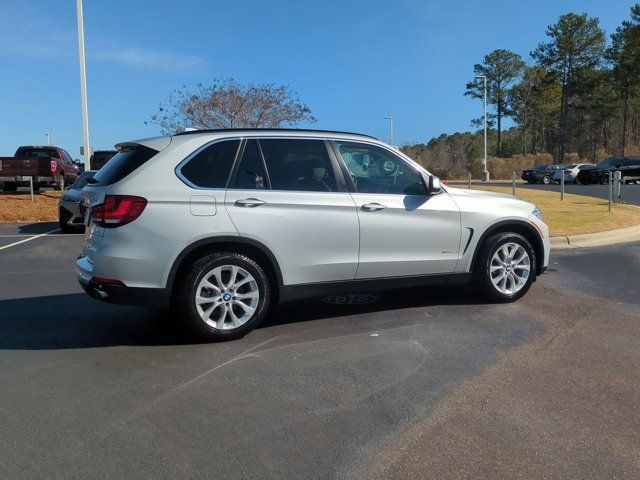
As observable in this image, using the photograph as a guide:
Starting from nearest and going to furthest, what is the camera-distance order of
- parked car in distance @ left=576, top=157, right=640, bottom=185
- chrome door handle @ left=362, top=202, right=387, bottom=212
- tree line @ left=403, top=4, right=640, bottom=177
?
chrome door handle @ left=362, top=202, right=387, bottom=212 < parked car in distance @ left=576, top=157, right=640, bottom=185 < tree line @ left=403, top=4, right=640, bottom=177

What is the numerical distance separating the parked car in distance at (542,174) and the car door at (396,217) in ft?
117

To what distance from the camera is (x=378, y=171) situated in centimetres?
559

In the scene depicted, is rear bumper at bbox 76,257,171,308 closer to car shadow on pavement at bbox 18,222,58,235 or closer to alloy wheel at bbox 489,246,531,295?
alloy wheel at bbox 489,246,531,295

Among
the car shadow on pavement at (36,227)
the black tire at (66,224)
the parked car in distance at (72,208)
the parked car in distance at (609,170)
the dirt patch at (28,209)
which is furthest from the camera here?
the parked car in distance at (609,170)

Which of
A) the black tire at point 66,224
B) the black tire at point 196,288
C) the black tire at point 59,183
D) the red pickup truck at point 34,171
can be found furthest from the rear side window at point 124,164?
the black tire at point 59,183

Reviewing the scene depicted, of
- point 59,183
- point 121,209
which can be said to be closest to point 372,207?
point 121,209

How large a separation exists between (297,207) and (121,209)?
149 centimetres

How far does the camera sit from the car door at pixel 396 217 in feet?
17.5

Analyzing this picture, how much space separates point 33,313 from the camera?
5.95 meters

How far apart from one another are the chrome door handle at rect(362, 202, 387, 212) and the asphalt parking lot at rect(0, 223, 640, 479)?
111 centimetres

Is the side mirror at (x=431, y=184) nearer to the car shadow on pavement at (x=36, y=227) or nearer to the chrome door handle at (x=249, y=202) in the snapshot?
the chrome door handle at (x=249, y=202)

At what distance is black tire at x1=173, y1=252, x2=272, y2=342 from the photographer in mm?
4691

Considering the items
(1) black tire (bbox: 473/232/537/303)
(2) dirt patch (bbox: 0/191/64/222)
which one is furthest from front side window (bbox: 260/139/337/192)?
(2) dirt patch (bbox: 0/191/64/222)

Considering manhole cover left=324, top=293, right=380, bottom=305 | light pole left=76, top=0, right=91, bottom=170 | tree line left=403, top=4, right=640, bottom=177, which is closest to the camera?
manhole cover left=324, top=293, right=380, bottom=305
